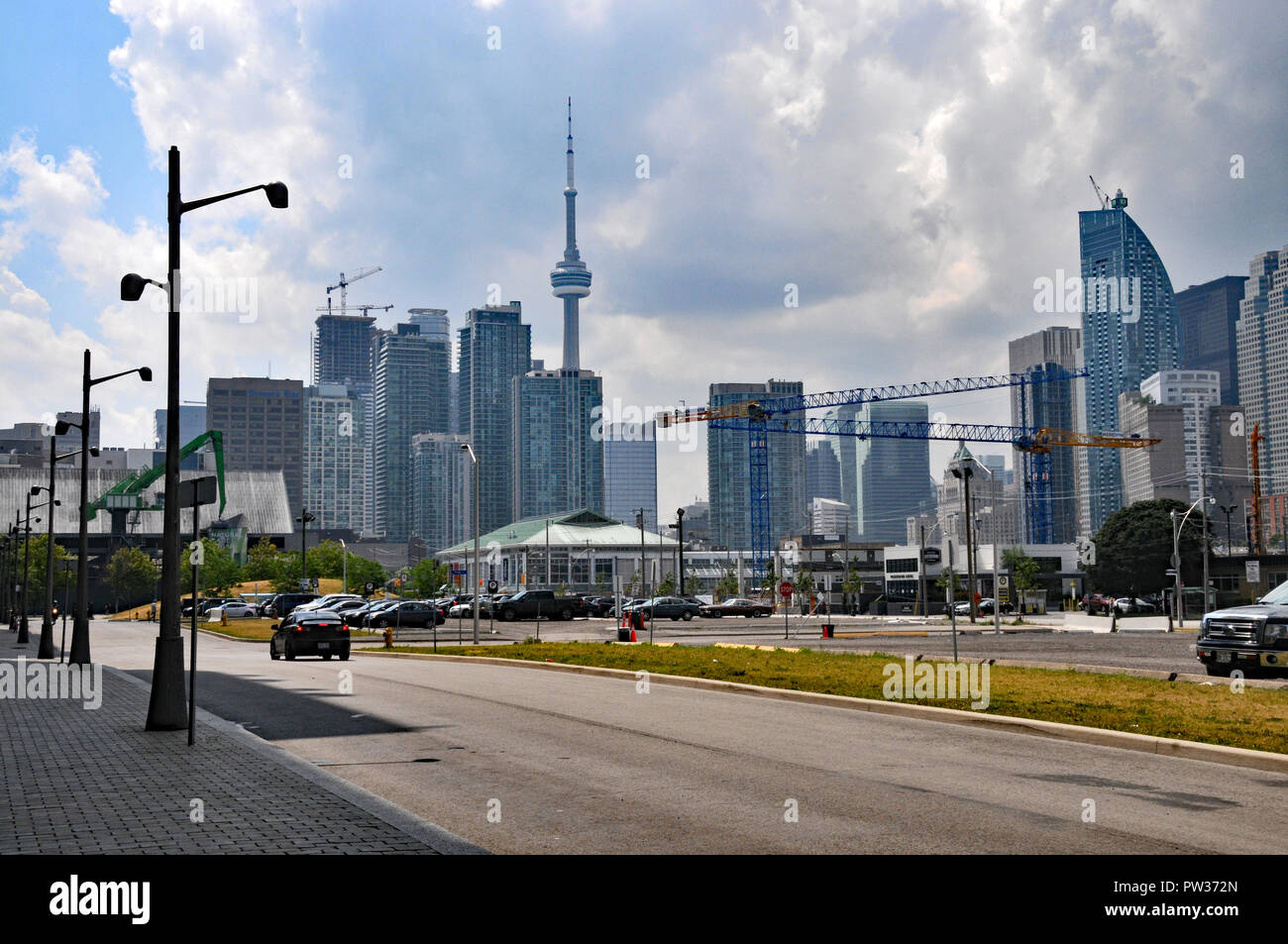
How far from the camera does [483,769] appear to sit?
12.5m

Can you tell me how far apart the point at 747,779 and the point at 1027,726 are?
18.1ft

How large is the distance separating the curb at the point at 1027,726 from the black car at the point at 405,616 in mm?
36079

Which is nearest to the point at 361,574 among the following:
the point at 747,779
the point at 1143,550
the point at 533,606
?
the point at 533,606

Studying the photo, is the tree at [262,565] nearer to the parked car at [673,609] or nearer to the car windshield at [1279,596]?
the parked car at [673,609]

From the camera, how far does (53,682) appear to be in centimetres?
2538

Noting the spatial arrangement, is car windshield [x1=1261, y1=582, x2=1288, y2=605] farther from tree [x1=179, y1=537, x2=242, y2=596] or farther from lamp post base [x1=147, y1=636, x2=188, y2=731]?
tree [x1=179, y1=537, x2=242, y2=596]

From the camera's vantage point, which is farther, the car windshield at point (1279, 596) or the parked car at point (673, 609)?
the parked car at point (673, 609)

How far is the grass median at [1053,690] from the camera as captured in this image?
14.7 metres

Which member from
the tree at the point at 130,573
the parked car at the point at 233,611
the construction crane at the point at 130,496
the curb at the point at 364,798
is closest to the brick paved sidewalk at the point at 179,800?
the curb at the point at 364,798

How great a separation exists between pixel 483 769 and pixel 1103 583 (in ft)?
360
